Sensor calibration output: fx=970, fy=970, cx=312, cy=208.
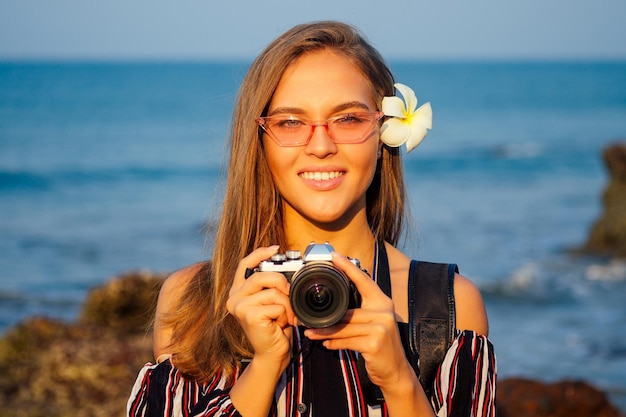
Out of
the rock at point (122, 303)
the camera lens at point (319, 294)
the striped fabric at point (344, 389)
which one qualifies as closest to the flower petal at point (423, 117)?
the striped fabric at point (344, 389)

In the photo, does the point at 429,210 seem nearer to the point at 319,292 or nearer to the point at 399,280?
the point at 399,280

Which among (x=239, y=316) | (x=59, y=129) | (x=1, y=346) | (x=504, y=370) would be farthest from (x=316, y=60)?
(x=59, y=129)

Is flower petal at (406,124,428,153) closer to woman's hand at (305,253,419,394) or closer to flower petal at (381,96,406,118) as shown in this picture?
flower petal at (381,96,406,118)

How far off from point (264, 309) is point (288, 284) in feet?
0.33

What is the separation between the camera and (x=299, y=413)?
9.91 feet

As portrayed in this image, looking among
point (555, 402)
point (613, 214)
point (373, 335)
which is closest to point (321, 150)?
point (373, 335)

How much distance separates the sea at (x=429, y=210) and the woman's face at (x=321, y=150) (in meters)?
0.45

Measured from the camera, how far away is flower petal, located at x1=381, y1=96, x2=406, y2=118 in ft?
10.9

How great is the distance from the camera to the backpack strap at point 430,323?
3.05 meters

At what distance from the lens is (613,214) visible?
1648 centimetres

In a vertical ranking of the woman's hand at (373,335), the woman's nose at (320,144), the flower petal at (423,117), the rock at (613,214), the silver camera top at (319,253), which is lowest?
the woman's hand at (373,335)

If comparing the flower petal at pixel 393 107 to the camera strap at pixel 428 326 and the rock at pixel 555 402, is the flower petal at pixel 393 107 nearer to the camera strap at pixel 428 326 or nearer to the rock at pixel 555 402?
the camera strap at pixel 428 326

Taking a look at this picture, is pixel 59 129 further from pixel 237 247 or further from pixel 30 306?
pixel 237 247

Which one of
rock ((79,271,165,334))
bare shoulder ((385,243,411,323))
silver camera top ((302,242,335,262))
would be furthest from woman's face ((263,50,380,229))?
rock ((79,271,165,334))
